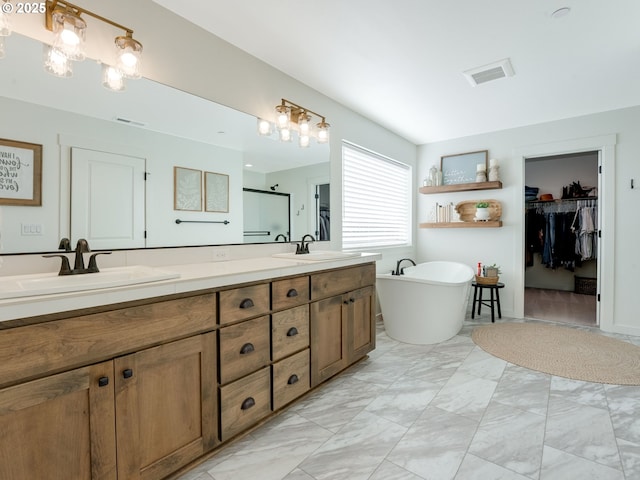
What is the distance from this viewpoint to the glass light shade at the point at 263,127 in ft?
8.10

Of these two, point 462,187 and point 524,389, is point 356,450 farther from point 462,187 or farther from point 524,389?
point 462,187

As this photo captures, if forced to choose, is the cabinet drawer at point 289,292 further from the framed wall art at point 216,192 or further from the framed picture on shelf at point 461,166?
the framed picture on shelf at point 461,166

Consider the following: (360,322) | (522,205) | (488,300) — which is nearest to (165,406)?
(360,322)

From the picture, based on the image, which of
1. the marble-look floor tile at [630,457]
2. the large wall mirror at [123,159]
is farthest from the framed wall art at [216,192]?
the marble-look floor tile at [630,457]

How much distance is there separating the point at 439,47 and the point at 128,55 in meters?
2.06

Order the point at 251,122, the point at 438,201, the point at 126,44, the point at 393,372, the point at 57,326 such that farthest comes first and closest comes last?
the point at 438,201, the point at 393,372, the point at 251,122, the point at 126,44, the point at 57,326

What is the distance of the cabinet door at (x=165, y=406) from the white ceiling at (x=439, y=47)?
1964 mm

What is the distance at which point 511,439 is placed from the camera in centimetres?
177

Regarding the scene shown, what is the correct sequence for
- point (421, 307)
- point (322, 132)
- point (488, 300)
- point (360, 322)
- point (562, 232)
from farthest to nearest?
point (562, 232) → point (488, 300) → point (421, 307) → point (322, 132) → point (360, 322)

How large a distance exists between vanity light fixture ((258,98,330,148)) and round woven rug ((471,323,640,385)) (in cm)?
262

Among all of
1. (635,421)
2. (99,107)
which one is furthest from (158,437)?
(635,421)

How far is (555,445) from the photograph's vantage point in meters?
1.71

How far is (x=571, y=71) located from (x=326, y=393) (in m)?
3.34

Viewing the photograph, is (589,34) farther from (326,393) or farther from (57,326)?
(57,326)
